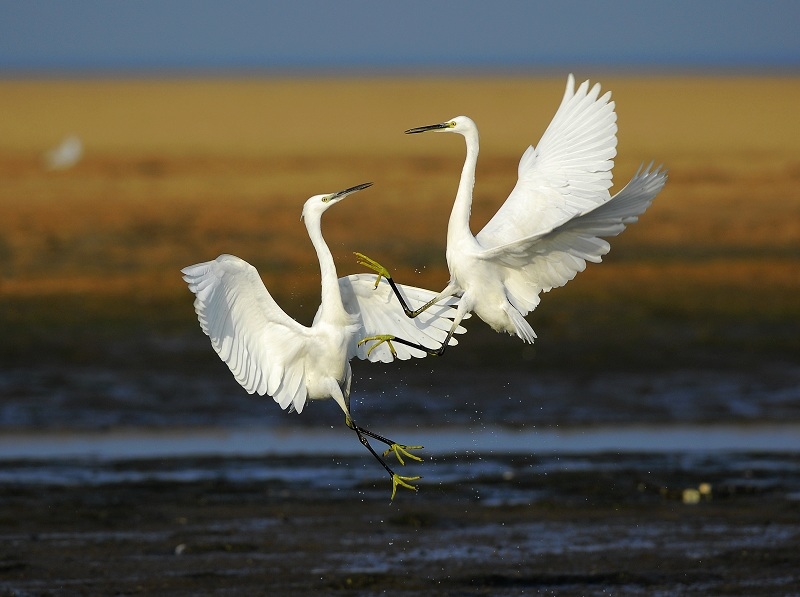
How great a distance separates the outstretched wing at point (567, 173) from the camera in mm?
10875

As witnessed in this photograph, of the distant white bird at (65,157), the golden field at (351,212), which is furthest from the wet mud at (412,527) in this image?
the distant white bird at (65,157)

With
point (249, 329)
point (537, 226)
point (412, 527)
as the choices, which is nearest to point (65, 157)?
point (412, 527)

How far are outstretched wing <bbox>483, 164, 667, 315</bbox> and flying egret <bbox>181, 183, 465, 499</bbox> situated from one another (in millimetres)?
736

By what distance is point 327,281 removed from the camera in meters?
10.5

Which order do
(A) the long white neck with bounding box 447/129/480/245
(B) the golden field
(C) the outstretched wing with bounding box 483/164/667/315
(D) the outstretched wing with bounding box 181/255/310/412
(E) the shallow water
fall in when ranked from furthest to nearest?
(B) the golden field
(E) the shallow water
(A) the long white neck with bounding box 447/129/480/245
(D) the outstretched wing with bounding box 181/255/310/412
(C) the outstretched wing with bounding box 483/164/667/315

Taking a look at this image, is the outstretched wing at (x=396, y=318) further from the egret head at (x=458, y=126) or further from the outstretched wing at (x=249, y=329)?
the egret head at (x=458, y=126)

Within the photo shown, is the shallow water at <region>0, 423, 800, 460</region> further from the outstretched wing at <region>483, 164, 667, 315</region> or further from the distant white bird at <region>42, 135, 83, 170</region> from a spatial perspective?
the distant white bird at <region>42, 135, 83, 170</region>

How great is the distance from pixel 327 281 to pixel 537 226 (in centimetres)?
170

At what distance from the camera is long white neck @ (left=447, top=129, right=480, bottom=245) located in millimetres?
10391

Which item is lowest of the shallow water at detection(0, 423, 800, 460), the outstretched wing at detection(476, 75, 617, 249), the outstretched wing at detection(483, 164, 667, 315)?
the shallow water at detection(0, 423, 800, 460)

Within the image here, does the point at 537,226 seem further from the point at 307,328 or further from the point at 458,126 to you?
the point at 307,328

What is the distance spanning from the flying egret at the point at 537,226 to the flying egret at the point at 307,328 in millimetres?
226

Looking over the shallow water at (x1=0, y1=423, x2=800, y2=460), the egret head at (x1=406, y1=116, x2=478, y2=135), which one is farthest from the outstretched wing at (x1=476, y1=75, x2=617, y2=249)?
the shallow water at (x1=0, y1=423, x2=800, y2=460)

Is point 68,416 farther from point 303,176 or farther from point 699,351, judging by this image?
point 303,176
